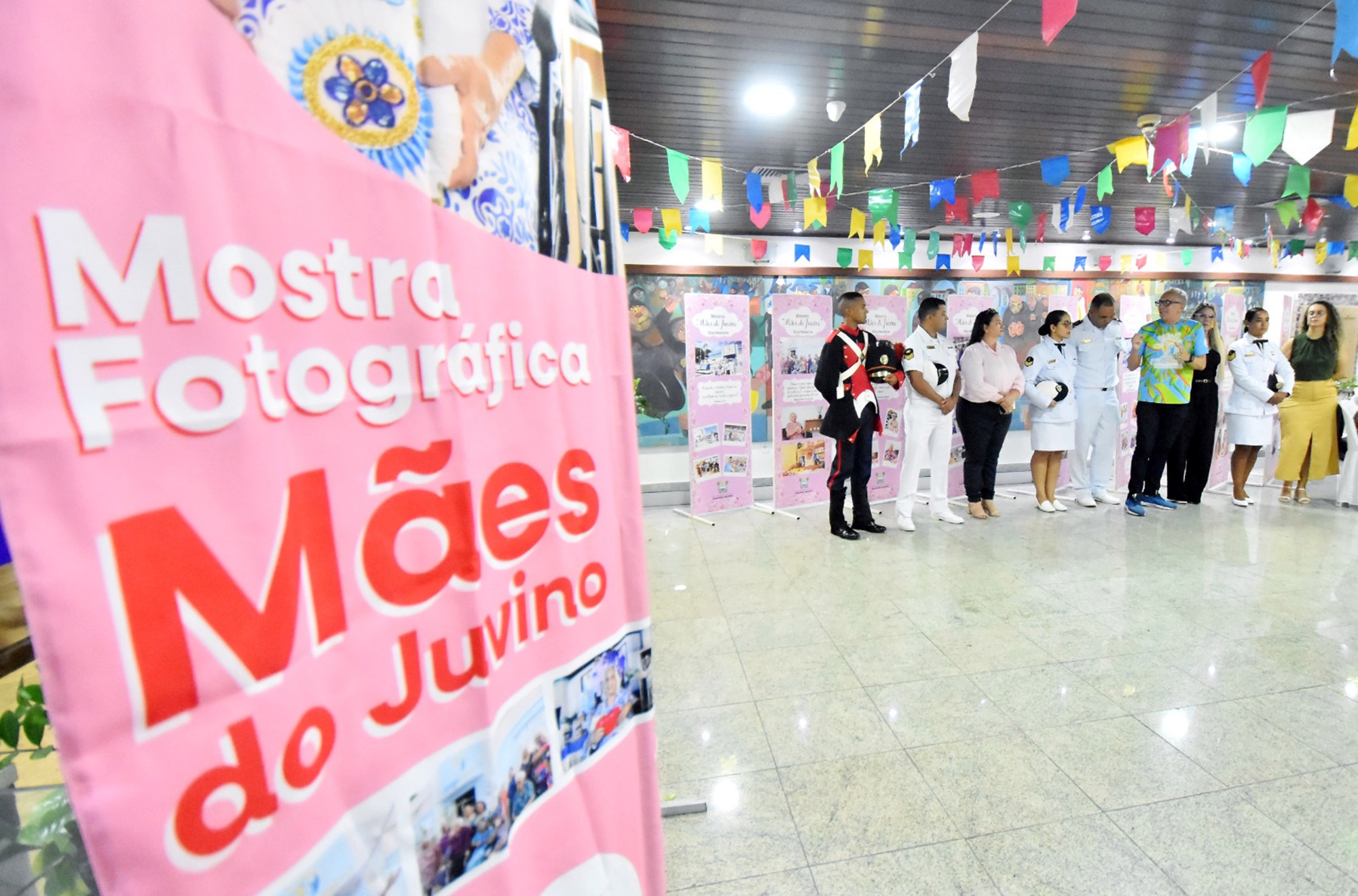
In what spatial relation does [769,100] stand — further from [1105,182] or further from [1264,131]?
[1264,131]

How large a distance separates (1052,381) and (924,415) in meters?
1.10

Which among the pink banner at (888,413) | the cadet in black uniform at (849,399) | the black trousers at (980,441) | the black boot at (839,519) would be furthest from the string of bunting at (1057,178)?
the black boot at (839,519)

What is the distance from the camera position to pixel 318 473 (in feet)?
1.58

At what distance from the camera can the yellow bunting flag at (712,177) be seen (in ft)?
13.7

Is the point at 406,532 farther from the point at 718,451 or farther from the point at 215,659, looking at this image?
the point at 718,451

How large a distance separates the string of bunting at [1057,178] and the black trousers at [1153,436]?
55.4 inches

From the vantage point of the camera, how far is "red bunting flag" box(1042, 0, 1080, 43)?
6.05 ft

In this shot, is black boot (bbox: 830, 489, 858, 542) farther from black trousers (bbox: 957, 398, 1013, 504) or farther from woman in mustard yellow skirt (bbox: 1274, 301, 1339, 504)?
woman in mustard yellow skirt (bbox: 1274, 301, 1339, 504)

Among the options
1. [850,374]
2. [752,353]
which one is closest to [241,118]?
[850,374]

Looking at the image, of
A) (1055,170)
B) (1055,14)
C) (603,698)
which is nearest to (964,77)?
(1055,14)

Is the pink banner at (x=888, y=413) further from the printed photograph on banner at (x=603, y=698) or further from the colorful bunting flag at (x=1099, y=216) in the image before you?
the printed photograph on banner at (x=603, y=698)

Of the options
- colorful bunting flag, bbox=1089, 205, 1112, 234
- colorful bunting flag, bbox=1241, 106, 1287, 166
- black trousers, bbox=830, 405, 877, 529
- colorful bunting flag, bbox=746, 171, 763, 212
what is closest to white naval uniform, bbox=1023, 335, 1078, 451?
black trousers, bbox=830, 405, 877, 529

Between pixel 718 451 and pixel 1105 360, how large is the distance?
3.01 metres

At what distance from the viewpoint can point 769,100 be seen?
133 inches
